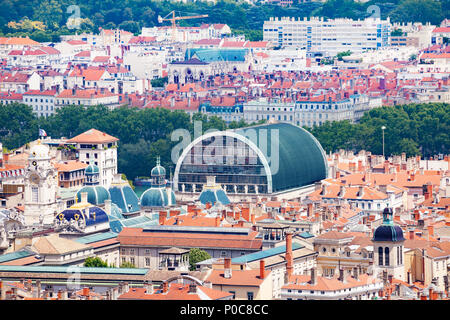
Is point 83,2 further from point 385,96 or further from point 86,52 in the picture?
point 385,96

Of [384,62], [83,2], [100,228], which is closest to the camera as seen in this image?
[100,228]

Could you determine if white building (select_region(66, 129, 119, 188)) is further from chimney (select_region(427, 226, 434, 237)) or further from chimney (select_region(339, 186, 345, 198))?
chimney (select_region(427, 226, 434, 237))

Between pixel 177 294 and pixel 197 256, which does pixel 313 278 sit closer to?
pixel 177 294

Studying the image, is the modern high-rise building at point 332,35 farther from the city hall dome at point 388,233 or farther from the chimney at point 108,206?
the city hall dome at point 388,233

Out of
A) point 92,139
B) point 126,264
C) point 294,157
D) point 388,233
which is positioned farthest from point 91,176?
point 388,233

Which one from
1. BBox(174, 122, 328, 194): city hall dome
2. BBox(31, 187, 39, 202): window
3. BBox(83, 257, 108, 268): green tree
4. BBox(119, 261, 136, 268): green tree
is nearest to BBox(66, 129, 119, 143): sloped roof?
BBox(174, 122, 328, 194): city hall dome

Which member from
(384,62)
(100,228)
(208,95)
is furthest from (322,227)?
(384,62)
